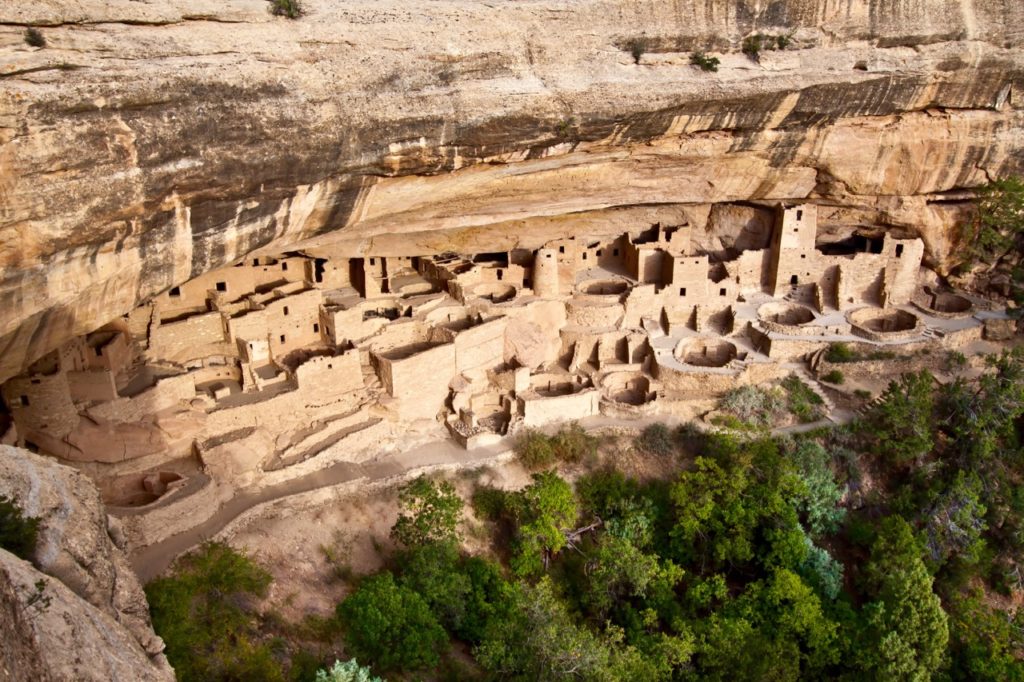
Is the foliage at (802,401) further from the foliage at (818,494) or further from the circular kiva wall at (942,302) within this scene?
the circular kiva wall at (942,302)

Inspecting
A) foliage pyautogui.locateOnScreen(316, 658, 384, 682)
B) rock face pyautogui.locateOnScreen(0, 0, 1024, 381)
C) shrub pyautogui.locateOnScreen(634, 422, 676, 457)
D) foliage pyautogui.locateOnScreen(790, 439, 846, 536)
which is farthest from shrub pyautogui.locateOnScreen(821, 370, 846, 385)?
foliage pyautogui.locateOnScreen(316, 658, 384, 682)

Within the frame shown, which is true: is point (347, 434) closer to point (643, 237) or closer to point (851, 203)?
point (643, 237)

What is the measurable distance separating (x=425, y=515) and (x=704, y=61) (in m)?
8.35

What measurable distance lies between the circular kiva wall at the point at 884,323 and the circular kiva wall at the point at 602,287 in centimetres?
494

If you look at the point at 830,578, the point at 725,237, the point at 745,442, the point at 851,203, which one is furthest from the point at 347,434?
the point at 851,203

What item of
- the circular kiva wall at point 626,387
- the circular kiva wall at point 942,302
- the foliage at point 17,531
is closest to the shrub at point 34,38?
the foliage at point 17,531

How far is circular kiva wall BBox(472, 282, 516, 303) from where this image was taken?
1723 centimetres

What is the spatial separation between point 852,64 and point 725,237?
18.9 ft

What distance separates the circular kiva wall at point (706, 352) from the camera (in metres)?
17.5

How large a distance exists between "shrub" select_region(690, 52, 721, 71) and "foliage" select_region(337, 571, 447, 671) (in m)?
9.17

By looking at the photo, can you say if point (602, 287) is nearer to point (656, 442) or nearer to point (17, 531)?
point (656, 442)

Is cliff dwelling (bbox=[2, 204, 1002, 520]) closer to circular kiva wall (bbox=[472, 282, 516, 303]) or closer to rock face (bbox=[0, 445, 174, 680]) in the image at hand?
circular kiva wall (bbox=[472, 282, 516, 303])

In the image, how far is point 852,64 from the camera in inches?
556

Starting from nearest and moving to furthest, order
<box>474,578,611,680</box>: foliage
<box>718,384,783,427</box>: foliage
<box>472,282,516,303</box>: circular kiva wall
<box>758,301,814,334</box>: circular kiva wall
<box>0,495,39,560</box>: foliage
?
<box>0,495,39,560</box>: foliage → <box>474,578,611,680</box>: foliage → <box>718,384,783,427</box>: foliage → <box>472,282,516,303</box>: circular kiva wall → <box>758,301,814,334</box>: circular kiva wall
